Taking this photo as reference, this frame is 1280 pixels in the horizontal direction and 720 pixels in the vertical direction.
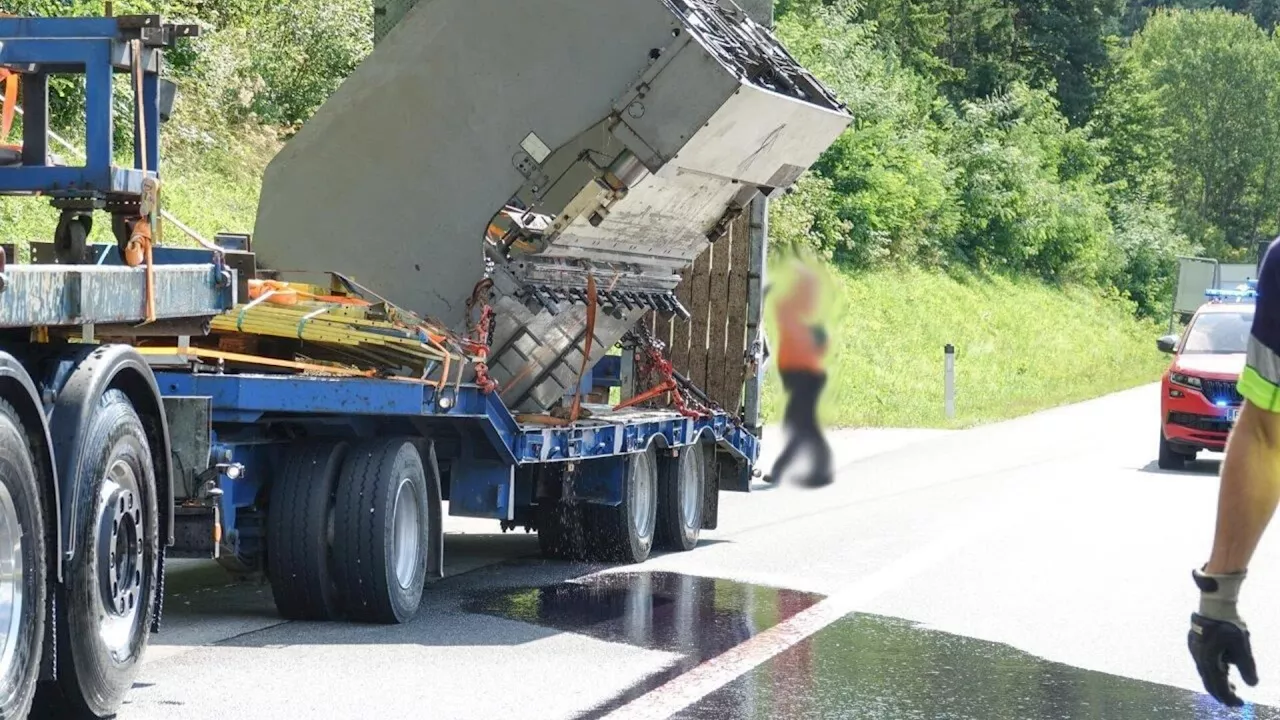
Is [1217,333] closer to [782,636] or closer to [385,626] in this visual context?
[782,636]

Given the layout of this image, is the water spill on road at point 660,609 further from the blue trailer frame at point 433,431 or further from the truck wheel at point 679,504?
the truck wheel at point 679,504

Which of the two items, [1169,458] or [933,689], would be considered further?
[1169,458]

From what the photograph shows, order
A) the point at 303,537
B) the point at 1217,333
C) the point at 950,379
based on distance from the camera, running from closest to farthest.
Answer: the point at 303,537 < the point at 1217,333 < the point at 950,379

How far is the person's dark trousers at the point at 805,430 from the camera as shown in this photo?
1792 cm

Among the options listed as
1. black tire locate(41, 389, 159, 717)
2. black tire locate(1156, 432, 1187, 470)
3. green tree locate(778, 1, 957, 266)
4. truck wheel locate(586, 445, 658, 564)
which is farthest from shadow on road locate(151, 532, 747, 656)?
green tree locate(778, 1, 957, 266)

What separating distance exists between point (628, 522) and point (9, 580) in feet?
20.2

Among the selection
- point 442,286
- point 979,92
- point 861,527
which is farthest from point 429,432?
point 979,92

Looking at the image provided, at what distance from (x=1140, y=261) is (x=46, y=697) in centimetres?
6399

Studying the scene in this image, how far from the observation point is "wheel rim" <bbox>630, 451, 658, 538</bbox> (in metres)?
11.6

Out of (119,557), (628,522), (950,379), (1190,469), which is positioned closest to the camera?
(119,557)

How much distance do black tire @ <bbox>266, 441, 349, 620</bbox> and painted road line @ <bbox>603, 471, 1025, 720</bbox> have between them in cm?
172

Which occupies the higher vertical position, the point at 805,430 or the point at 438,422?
the point at 438,422

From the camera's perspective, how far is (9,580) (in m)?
5.57

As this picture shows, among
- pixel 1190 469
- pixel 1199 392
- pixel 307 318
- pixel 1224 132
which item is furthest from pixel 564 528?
pixel 1224 132
